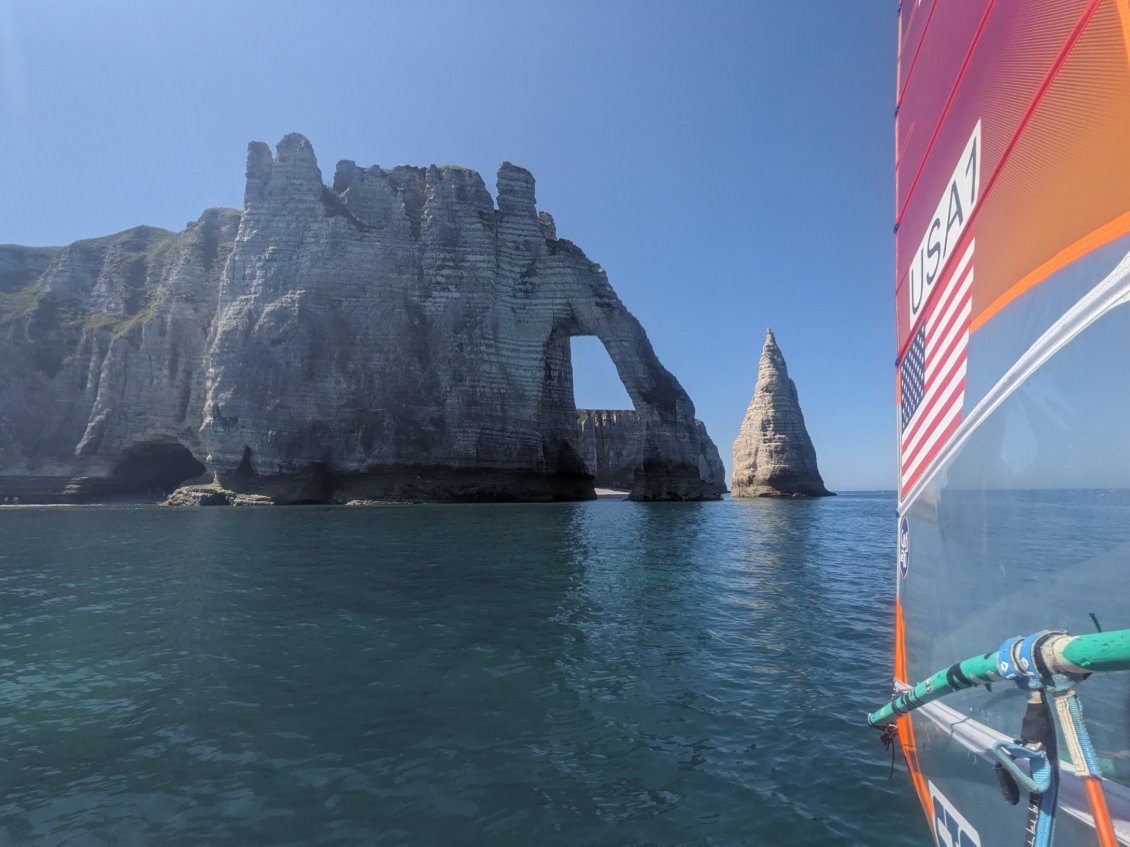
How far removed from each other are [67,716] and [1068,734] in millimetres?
8684

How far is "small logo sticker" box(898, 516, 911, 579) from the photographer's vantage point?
4.31 metres

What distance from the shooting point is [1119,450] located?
1974 mm

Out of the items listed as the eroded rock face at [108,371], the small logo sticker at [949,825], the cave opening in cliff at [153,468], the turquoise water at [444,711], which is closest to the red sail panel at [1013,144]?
the small logo sticker at [949,825]

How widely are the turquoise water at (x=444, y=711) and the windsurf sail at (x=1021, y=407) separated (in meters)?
2.01

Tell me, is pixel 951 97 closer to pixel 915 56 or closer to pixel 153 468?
pixel 915 56

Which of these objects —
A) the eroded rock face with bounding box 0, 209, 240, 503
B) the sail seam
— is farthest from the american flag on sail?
the eroded rock face with bounding box 0, 209, 240, 503

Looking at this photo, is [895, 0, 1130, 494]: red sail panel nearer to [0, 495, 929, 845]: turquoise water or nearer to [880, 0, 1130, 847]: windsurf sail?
[880, 0, 1130, 847]: windsurf sail

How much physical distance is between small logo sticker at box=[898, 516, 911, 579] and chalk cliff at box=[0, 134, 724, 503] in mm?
48400

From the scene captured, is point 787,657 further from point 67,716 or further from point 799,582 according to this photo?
point 67,716

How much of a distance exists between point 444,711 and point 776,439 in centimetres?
7860

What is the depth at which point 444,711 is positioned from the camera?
6.31 metres

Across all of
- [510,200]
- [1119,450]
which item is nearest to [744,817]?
[1119,450]

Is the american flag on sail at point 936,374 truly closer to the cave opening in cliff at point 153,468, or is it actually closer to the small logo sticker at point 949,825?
the small logo sticker at point 949,825

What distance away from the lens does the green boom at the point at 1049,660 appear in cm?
180
